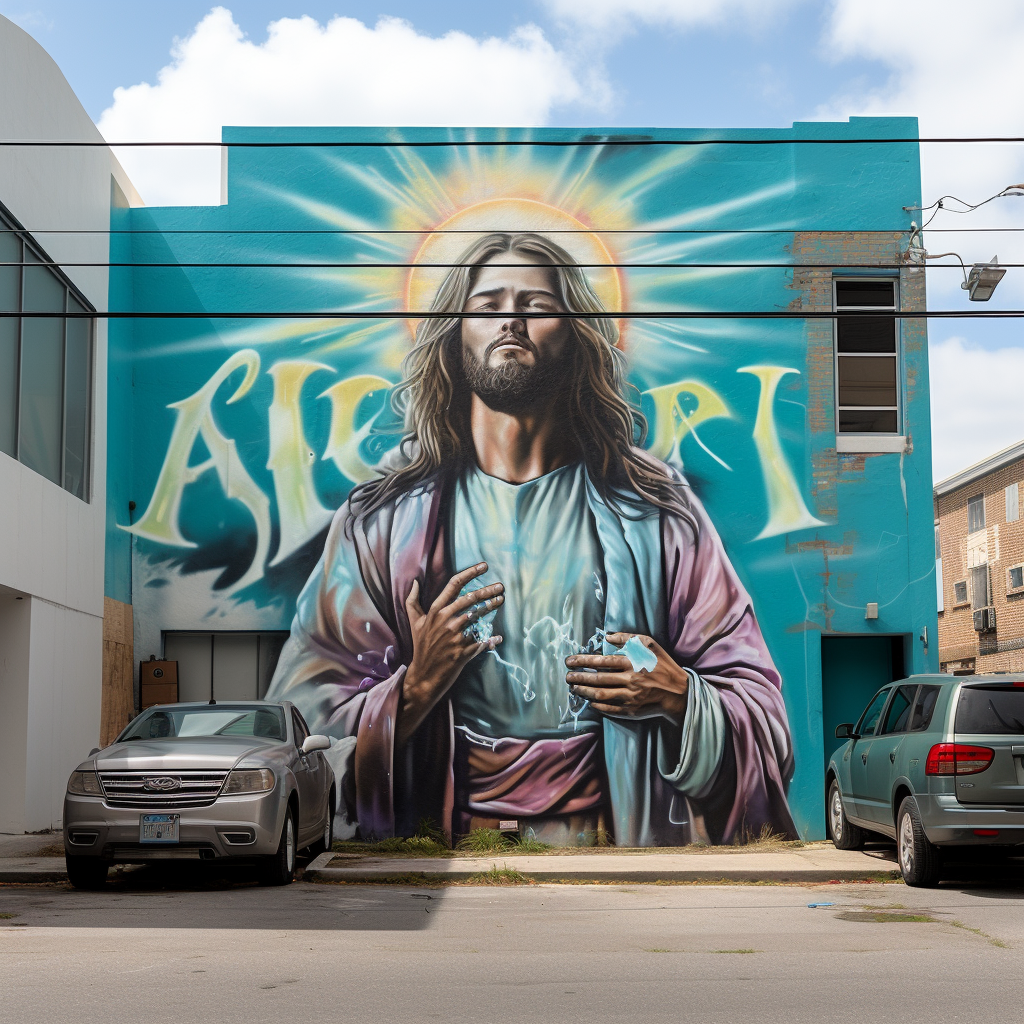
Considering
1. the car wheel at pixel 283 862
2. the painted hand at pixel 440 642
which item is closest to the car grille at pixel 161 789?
the car wheel at pixel 283 862

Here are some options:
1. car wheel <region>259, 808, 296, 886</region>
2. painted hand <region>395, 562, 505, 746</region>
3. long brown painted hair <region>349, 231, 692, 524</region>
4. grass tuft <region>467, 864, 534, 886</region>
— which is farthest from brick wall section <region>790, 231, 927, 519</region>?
car wheel <region>259, 808, 296, 886</region>

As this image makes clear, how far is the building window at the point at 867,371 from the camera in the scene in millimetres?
16281

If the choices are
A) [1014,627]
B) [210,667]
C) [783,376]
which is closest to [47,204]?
[210,667]

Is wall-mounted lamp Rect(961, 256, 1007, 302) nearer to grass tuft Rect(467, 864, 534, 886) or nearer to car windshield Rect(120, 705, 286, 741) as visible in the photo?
grass tuft Rect(467, 864, 534, 886)

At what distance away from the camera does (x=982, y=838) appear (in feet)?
33.0

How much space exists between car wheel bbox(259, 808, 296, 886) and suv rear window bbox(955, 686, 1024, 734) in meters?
5.63

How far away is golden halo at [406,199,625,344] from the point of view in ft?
53.5

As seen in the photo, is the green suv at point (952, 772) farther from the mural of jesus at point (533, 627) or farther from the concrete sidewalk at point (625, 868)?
the mural of jesus at point (533, 627)

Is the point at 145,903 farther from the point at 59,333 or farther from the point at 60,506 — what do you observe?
the point at 59,333

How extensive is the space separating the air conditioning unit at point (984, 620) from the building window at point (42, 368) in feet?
101

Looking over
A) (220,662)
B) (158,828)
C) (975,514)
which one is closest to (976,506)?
(975,514)

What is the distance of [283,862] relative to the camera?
35.0 feet

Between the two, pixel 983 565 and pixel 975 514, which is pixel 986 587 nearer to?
pixel 983 565

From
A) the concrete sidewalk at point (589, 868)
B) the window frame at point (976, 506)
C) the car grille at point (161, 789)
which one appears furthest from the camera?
the window frame at point (976, 506)
